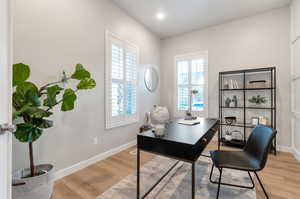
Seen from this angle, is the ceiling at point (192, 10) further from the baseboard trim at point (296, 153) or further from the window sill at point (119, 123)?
the baseboard trim at point (296, 153)

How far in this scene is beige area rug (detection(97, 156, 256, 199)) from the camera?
1.61 metres

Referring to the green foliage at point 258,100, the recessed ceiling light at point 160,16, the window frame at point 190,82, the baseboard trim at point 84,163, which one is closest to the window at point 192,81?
the window frame at point 190,82

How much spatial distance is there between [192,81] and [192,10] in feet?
5.70

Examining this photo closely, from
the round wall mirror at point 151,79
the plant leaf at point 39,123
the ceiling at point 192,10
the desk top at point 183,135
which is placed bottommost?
the desk top at point 183,135

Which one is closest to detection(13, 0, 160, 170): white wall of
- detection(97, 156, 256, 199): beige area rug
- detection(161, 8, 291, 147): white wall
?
detection(97, 156, 256, 199): beige area rug

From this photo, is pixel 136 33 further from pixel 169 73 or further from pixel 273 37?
pixel 273 37

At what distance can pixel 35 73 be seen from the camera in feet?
5.75

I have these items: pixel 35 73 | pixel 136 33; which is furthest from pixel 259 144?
pixel 136 33

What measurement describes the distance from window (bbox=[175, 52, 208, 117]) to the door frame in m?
3.59

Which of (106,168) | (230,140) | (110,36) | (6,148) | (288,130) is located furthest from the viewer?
(230,140)

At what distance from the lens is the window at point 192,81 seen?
149 inches

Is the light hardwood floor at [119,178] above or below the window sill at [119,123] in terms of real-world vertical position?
below

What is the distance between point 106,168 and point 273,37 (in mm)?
4333

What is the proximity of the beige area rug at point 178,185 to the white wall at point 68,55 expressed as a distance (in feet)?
3.01
